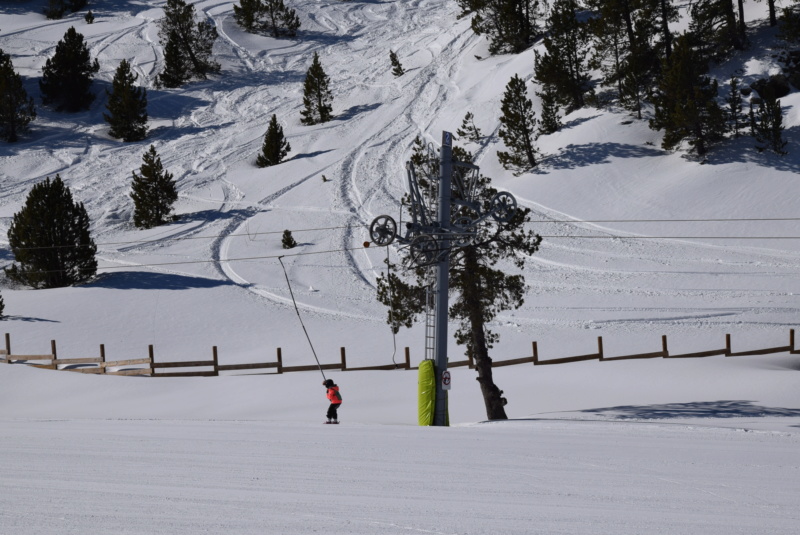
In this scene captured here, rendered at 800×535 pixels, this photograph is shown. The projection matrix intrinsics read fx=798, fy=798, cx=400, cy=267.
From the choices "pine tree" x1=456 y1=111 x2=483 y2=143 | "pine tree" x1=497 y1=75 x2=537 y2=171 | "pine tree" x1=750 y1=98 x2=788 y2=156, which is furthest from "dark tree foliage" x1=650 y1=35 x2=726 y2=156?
"pine tree" x1=456 y1=111 x2=483 y2=143

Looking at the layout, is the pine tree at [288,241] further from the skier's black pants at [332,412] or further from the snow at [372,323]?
the skier's black pants at [332,412]

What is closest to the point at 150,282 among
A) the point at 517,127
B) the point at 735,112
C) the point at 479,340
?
the point at 517,127

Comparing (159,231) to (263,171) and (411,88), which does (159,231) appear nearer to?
(263,171)

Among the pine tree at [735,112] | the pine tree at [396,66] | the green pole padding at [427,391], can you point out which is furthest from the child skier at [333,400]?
the pine tree at [396,66]

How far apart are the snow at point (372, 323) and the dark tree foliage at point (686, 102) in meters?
2.09

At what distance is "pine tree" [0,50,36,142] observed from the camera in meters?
63.4

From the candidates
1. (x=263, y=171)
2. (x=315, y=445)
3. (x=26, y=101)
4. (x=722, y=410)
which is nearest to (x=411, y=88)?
(x=263, y=171)

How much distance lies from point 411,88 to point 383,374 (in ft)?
151

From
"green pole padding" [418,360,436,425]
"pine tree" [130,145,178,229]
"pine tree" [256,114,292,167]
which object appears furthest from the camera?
"pine tree" [256,114,292,167]

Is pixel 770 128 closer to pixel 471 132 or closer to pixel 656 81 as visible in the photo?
pixel 656 81

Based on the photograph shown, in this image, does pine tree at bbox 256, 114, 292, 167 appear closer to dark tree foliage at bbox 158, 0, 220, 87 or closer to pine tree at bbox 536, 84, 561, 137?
pine tree at bbox 536, 84, 561, 137

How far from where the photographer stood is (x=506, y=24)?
201ft

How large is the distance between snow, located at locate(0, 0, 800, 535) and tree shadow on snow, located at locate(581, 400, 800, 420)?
168mm

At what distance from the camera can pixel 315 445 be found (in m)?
11.5
